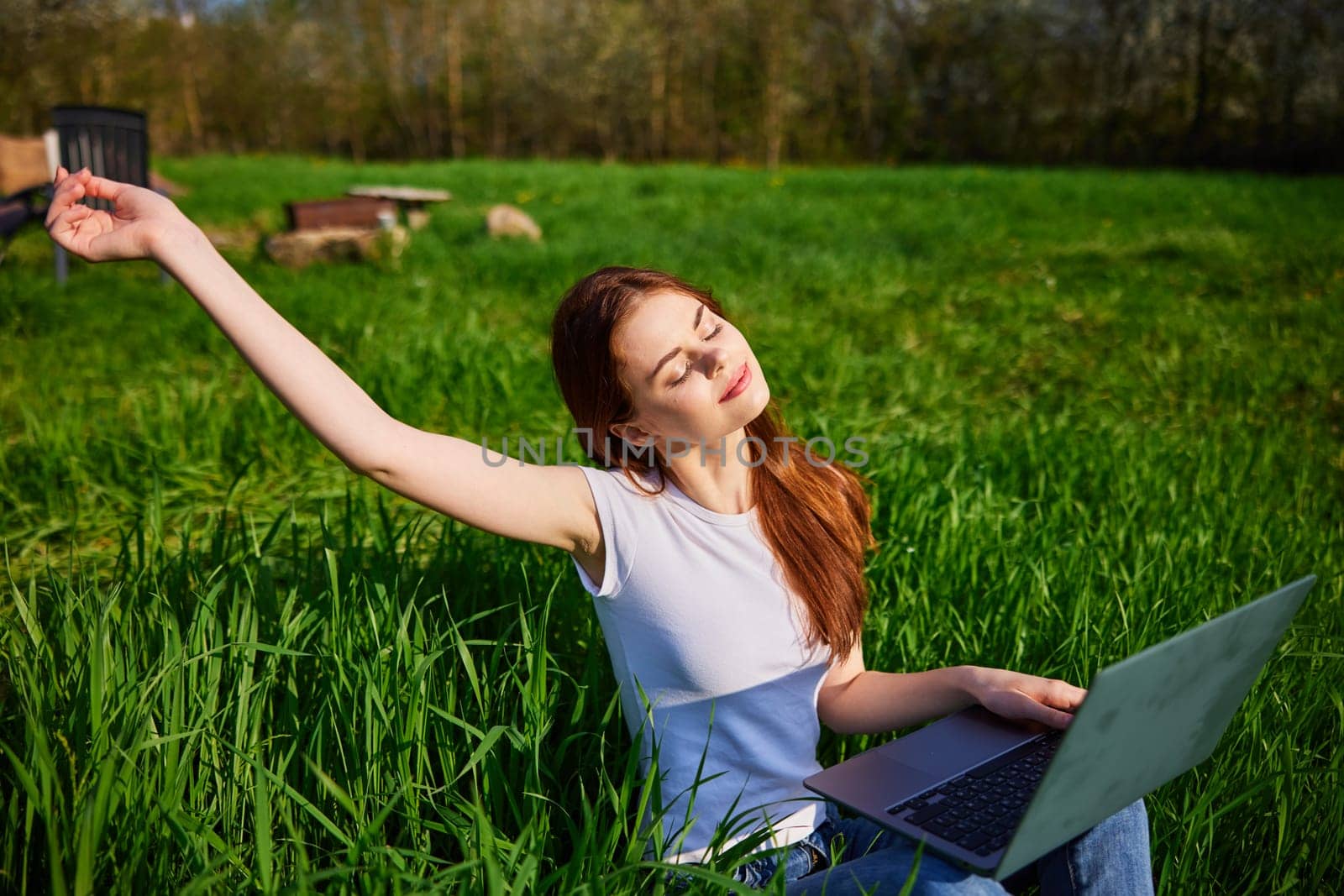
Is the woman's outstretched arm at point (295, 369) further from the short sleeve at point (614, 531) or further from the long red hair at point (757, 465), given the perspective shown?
the long red hair at point (757, 465)

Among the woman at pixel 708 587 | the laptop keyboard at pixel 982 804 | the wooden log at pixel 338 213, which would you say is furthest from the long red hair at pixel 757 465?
the wooden log at pixel 338 213

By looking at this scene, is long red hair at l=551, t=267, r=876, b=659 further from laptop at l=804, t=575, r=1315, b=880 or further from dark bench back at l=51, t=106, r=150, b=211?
dark bench back at l=51, t=106, r=150, b=211

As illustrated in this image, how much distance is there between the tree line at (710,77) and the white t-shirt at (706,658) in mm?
15608

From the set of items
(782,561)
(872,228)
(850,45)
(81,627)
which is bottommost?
(81,627)

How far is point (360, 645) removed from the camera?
1548 mm

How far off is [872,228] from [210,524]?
6289 mm

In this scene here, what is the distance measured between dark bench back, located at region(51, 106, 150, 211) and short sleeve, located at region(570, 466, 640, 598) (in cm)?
499

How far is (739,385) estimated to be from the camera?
1.35 m

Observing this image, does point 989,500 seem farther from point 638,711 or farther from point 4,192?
point 4,192

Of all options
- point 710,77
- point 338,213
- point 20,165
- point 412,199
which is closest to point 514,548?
point 338,213

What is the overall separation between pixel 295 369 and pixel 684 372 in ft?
1.69

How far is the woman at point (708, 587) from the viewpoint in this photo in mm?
1232

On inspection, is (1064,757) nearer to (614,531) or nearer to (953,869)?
(953,869)

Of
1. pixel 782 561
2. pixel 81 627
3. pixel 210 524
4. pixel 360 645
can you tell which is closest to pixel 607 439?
pixel 782 561
